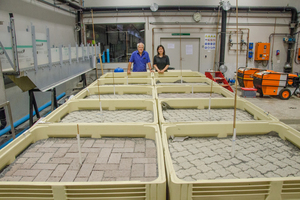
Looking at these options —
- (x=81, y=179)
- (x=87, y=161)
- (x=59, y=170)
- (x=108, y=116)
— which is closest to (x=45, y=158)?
(x=59, y=170)

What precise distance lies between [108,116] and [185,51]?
6.86 meters

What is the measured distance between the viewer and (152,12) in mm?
8117

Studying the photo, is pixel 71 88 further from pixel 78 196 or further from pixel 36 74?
pixel 78 196

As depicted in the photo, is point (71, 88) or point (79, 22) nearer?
point (71, 88)

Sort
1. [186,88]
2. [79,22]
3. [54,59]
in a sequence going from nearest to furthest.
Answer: [186,88]
[54,59]
[79,22]

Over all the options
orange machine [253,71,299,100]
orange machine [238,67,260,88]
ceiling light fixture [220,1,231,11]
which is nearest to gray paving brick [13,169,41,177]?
orange machine [253,71,299,100]

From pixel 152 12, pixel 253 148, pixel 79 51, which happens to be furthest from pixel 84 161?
pixel 152 12

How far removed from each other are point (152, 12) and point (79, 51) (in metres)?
3.78

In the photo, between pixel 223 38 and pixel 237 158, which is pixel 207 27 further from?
pixel 237 158

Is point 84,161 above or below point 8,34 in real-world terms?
below

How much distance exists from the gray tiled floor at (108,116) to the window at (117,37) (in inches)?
246

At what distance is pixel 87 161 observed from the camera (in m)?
1.57

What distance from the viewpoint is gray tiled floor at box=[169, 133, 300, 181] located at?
1418mm

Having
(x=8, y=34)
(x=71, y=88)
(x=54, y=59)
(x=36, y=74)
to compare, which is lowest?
(x=71, y=88)
